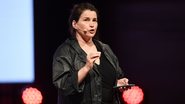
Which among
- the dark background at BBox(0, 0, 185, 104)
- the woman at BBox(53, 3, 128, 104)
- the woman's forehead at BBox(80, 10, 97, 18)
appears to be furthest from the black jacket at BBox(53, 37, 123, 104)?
the dark background at BBox(0, 0, 185, 104)

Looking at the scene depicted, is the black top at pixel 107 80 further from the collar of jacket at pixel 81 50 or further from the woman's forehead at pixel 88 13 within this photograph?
the woman's forehead at pixel 88 13

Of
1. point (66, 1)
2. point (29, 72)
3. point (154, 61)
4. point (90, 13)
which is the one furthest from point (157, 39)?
point (90, 13)

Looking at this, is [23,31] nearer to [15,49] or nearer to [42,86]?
[15,49]

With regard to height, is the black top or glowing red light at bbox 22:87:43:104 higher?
the black top

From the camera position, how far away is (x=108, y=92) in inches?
81.2

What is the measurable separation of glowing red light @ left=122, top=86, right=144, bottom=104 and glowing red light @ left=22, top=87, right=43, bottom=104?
0.58 metres

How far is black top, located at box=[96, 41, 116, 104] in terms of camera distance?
2.05 m

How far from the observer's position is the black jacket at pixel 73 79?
6.45ft

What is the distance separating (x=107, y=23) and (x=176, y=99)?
0.76 m

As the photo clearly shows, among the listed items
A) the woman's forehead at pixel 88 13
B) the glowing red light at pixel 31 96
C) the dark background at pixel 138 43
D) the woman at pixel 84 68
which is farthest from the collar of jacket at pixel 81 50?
the dark background at pixel 138 43

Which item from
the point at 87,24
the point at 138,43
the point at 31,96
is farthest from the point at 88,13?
the point at 138,43

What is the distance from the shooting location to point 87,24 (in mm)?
2078

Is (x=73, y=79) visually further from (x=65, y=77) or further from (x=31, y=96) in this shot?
(x=31, y=96)

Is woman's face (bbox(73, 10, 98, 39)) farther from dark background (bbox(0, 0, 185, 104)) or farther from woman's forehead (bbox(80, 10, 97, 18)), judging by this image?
dark background (bbox(0, 0, 185, 104))
